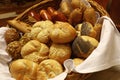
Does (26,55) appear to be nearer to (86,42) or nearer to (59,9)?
(86,42)

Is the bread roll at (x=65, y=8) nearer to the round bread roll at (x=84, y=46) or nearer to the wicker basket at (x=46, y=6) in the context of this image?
the wicker basket at (x=46, y=6)

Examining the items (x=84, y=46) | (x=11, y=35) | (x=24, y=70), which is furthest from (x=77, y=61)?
(x=11, y=35)

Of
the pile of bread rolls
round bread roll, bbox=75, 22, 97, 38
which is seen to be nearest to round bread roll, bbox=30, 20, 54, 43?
the pile of bread rolls

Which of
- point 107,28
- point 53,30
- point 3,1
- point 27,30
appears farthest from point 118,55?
point 3,1

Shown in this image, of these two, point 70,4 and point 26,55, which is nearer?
point 26,55

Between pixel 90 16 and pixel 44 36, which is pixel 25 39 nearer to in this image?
pixel 44 36

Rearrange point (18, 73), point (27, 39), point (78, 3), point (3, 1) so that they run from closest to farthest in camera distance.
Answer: point (18, 73), point (27, 39), point (78, 3), point (3, 1)
